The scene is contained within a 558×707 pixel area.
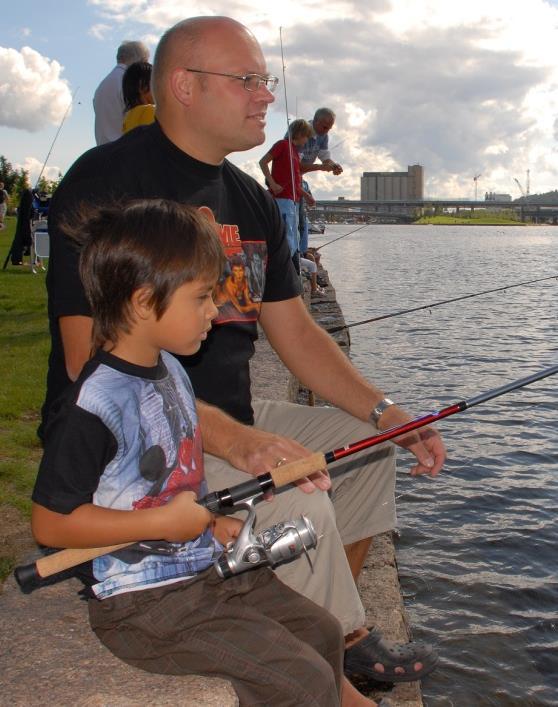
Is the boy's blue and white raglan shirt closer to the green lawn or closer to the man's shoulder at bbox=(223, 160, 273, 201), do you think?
the man's shoulder at bbox=(223, 160, 273, 201)

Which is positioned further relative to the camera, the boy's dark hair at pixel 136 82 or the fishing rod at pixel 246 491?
the boy's dark hair at pixel 136 82

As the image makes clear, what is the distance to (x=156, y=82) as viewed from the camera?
3264mm

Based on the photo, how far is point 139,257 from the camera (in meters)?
2.20

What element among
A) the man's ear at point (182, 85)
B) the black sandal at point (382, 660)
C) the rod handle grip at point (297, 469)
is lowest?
the black sandal at point (382, 660)

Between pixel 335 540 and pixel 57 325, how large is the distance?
110 cm

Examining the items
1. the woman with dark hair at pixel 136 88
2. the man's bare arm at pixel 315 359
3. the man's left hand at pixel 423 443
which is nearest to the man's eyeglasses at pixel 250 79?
the man's bare arm at pixel 315 359

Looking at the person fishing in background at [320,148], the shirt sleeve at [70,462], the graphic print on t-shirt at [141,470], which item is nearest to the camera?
the shirt sleeve at [70,462]

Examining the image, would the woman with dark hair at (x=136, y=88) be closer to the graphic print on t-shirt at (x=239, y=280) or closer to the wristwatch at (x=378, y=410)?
the graphic print on t-shirt at (x=239, y=280)

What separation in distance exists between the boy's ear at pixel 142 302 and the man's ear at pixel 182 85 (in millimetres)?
1186

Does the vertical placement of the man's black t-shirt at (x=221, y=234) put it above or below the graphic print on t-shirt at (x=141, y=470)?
above

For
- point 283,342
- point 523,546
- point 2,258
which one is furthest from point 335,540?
point 2,258

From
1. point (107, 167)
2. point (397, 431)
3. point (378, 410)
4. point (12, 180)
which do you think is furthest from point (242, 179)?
point (12, 180)

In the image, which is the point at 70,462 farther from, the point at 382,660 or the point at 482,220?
the point at 482,220

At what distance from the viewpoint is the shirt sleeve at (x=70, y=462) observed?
6.72 feet
